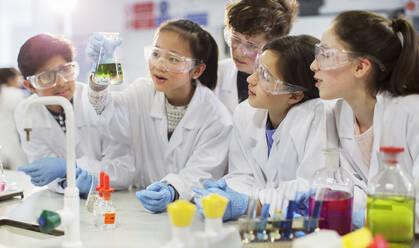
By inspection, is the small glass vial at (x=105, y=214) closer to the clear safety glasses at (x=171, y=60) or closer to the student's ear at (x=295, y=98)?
the clear safety glasses at (x=171, y=60)

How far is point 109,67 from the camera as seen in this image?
85.5 inches

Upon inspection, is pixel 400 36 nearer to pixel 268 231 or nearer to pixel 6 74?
pixel 268 231

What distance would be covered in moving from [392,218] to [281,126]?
33.1 inches

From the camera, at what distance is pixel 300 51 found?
85.4 inches

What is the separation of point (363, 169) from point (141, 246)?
1014mm

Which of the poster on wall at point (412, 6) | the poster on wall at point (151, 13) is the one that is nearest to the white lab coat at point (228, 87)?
the poster on wall at point (412, 6)

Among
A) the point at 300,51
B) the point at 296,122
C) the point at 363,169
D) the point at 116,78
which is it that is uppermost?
the point at 300,51

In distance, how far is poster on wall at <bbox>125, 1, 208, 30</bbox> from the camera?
6.12 metres

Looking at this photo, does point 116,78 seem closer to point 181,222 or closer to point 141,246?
point 141,246

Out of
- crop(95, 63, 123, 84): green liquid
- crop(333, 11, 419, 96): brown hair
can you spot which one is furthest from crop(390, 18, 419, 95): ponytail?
crop(95, 63, 123, 84): green liquid

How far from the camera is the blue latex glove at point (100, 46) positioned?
2.20 metres

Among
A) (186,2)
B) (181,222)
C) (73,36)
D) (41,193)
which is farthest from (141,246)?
(73,36)

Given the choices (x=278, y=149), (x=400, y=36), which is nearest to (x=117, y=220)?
(x=278, y=149)

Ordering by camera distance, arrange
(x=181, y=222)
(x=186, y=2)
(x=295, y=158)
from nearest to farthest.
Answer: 1. (x=181, y=222)
2. (x=295, y=158)
3. (x=186, y=2)
